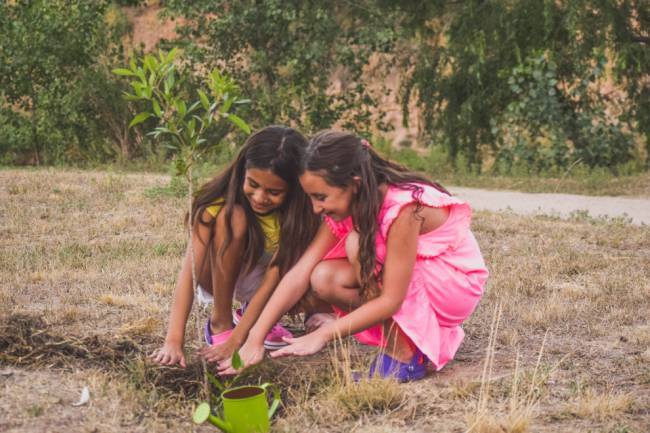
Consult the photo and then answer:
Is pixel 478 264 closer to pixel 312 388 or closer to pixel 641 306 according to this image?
pixel 312 388

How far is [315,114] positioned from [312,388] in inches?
375

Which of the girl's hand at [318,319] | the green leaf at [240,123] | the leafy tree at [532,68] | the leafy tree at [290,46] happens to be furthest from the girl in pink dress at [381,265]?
the leafy tree at [290,46]

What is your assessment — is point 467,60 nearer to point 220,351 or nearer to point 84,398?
point 220,351

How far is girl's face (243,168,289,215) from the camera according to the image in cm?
342

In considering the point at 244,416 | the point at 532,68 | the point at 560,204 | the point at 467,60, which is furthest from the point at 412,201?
the point at 467,60

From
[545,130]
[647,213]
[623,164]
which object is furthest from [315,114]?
[647,213]

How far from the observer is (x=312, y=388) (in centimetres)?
334

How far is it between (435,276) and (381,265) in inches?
9.3

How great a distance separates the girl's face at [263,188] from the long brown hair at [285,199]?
0.02 m

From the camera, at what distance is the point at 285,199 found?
360cm

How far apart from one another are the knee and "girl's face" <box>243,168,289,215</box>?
325mm

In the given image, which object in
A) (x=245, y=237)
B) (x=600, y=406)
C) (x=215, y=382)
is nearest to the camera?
(x=600, y=406)

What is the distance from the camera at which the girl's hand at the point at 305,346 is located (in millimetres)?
3164

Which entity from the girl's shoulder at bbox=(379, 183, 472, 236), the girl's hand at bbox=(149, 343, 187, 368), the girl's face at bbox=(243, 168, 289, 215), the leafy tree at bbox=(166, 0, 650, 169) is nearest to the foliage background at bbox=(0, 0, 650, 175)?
the leafy tree at bbox=(166, 0, 650, 169)
